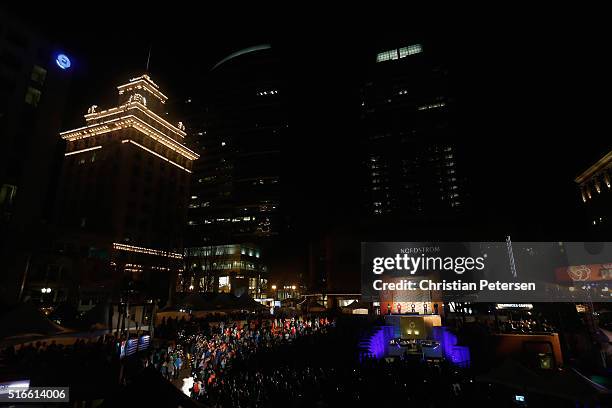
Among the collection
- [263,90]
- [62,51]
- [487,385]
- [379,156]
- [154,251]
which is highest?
[263,90]

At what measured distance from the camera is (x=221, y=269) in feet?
266

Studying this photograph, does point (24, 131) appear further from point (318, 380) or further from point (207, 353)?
point (318, 380)

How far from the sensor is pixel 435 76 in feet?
363

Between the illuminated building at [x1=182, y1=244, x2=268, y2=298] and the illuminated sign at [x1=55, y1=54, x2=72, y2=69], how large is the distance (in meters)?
54.6

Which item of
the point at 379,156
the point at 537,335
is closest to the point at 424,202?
the point at 379,156

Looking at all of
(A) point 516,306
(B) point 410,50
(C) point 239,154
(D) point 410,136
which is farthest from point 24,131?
(B) point 410,50

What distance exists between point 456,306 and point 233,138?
A: 9267cm

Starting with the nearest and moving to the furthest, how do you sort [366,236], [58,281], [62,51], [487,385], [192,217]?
[487,385], [62,51], [58,281], [366,236], [192,217]

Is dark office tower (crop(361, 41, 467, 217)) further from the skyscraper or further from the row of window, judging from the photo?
the skyscraper

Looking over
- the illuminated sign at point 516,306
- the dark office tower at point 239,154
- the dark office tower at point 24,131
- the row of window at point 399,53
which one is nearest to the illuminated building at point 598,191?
the illuminated sign at point 516,306

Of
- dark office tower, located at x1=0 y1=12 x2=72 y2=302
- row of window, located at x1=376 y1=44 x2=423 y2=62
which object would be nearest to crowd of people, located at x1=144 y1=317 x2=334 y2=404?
dark office tower, located at x1=0 y1=12 x2=72 y2=302

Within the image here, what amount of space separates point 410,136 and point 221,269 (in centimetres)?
7480

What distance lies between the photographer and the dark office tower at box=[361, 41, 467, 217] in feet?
349

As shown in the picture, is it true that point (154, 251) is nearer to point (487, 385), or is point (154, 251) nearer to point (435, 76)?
point (487, 385)
